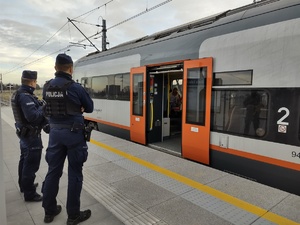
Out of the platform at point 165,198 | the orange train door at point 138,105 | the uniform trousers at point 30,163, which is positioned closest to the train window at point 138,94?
the orange train door at point 138,105

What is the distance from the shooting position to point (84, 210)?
9.66ft

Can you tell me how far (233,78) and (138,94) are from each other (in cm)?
313

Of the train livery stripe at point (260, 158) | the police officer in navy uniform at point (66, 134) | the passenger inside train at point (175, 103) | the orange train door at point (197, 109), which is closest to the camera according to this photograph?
the police officer in navy uniform at point (66, 134)

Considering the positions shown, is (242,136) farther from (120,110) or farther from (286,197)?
(120,110)

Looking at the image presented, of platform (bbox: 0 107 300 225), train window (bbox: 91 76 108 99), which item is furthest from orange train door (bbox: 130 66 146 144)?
platform (bbox: 0 107 300 225)

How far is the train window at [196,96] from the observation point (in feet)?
15.4

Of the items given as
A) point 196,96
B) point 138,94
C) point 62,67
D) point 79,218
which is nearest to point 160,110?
point 138,94

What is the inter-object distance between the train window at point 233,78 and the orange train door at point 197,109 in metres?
0.16

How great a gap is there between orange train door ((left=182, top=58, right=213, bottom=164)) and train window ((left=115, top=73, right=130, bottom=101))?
2.54 m

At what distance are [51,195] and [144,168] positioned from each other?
197 centimetres

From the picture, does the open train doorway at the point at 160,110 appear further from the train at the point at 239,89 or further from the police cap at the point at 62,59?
the police cap at the point at 62,59

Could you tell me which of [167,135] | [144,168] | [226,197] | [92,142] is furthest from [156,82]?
[226,197]

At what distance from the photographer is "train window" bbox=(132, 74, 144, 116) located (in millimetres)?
6598

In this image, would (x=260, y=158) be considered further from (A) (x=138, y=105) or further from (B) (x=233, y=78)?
(A) (x=138, y=105)
